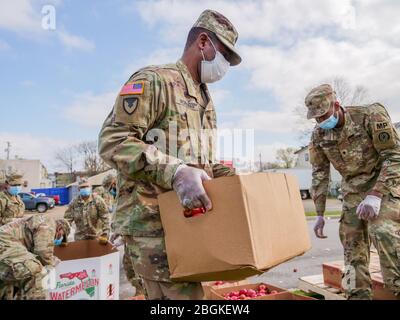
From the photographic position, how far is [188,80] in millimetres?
1673

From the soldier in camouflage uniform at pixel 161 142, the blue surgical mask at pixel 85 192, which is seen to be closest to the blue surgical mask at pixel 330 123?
the soldier in camouflage uniform at pixel 161 142

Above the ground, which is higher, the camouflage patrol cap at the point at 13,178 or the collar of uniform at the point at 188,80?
the collar of uniform at the point at 188,80

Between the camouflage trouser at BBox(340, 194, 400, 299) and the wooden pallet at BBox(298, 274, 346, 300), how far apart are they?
286 millimetres

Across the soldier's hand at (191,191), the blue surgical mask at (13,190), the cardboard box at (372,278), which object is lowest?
the cardboard box at (372,278)

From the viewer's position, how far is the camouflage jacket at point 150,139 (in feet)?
4.39

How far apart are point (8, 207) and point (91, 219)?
1.24 metres

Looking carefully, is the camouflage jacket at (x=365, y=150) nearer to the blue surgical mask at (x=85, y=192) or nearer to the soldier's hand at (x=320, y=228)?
the soldier's hand at (x=320, y=228)

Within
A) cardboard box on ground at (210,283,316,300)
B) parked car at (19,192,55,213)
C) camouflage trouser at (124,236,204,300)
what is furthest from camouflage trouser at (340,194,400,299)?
parked car at (19,192,55,213)

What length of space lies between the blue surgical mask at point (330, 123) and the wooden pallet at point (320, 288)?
57.2 inches

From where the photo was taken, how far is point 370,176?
3057mm

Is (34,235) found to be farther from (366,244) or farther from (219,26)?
(366,244)

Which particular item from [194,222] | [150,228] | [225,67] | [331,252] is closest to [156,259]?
[150,228]

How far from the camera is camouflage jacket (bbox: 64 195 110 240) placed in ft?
19.5

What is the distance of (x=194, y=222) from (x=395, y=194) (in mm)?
2080
